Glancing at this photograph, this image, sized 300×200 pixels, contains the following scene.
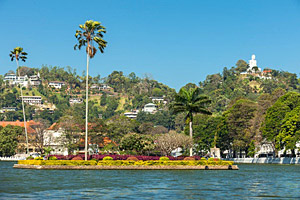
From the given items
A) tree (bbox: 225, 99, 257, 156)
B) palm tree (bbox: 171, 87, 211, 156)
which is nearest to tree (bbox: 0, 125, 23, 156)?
tree (bbox: 225, 99, 257, 156)

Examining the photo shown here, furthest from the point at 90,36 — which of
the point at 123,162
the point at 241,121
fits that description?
the point at 241,121

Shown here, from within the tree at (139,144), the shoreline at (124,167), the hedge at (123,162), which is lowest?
the shoreline at (124,167)

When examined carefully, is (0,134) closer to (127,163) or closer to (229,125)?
(229,125)

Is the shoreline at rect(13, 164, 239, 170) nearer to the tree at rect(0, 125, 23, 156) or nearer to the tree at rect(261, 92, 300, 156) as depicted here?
the tree at rect(261, 92, 300, 156)

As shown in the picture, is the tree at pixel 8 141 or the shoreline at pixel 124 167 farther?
the tree at pixel 8 141

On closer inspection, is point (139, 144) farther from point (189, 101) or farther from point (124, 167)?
point (124, 167)

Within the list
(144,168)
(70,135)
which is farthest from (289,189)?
(70,135)

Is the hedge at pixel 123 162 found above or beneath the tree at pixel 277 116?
beneath

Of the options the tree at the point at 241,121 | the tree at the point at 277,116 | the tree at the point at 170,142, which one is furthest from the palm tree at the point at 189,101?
the tree at the point at 241,121

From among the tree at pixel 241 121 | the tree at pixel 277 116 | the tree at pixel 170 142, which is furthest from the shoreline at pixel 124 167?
the tree at pixel 241 121

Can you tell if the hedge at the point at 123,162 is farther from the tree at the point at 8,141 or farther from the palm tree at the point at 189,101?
the tree at the point at 8,141

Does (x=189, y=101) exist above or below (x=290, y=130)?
above

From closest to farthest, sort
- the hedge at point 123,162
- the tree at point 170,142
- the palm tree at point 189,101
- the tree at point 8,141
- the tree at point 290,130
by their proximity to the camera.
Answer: the hedge at point 123,162
the palm tree at point 189,101
the tree at point 170,142
the tree at point 290,130
the tree at point 8,141

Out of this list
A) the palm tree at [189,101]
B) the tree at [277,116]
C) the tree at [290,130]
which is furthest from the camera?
the tree at [277,116]
